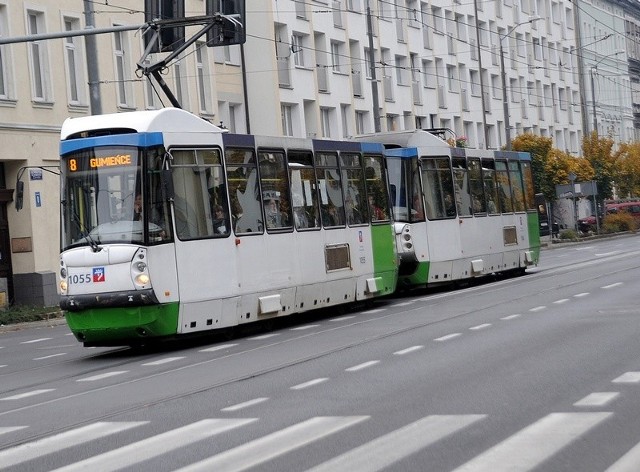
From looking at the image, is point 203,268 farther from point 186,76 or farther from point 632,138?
point 632,138

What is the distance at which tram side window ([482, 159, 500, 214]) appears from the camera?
112 feet

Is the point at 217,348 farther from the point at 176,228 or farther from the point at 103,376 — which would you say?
the point at 103,376

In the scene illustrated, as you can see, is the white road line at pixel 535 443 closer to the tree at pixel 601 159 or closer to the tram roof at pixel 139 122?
the tram roof at pixel 139 122

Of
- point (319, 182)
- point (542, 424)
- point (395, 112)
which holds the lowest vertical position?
point (542, 424)

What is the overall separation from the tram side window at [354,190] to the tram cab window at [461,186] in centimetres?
606

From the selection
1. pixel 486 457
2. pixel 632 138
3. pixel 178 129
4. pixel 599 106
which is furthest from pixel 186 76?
pixel 632 138

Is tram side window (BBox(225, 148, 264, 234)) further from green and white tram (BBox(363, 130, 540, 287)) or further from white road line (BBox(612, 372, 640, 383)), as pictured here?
white road line (BBox(612, 372, 640, 383))

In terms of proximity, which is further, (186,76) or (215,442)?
(186,76)

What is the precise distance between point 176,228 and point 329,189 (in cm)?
549

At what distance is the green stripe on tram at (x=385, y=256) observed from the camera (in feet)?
86.3

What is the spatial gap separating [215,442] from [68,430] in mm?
1853

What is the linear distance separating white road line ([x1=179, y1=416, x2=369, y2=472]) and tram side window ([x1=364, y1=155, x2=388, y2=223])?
1563 centimetres

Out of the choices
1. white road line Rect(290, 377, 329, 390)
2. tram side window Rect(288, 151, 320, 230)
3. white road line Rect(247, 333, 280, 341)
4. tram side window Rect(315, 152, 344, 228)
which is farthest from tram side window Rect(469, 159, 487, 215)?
white road line Rect(290, 377, 329, 390)

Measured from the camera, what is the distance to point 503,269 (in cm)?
3469
